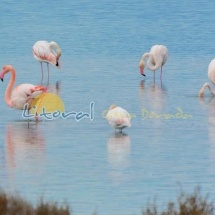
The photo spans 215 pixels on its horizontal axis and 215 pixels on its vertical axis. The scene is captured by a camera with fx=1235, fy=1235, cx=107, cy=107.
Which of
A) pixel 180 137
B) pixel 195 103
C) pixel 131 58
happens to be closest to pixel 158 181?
pixel 180 137

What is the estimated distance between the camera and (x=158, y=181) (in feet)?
36.4

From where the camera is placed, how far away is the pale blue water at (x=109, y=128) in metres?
10.8

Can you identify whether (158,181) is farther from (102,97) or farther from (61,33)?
(61,33)

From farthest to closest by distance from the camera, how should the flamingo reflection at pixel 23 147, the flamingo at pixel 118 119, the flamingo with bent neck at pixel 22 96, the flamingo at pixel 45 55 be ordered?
1. the flamingo at pixel 45 55
2. the flamingo with bent neck at pixel 22 96
3. the flamingo at pixel 118 119
4. the flamingo reflection at pixel 23 147

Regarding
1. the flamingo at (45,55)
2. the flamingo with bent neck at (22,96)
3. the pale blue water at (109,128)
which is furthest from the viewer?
the flamingo at (45,55)

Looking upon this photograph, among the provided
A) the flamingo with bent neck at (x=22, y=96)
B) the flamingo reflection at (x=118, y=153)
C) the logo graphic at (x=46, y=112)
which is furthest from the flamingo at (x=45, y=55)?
the flamingo reflection at (x=118, y=153)

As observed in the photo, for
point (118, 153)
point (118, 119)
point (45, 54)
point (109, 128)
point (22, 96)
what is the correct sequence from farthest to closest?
point (45, 54) < point (22, 96) < point (109, 128) < point (118, 119) < point (118, 153)

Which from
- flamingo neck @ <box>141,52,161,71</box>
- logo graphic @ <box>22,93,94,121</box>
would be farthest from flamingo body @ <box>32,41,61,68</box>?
logo graphic @ <box>22,93,94,121</box>

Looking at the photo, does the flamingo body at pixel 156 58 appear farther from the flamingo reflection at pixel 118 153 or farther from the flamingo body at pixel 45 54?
the flamingo reflection at pixel 118 153

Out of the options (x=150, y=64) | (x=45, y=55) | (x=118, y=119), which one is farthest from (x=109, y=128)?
(x=45, y=55)

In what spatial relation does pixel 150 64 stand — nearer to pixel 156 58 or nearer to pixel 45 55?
pixel 156 58

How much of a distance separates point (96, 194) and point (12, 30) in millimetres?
18544

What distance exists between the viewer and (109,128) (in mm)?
14375

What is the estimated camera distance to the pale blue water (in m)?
10.8
